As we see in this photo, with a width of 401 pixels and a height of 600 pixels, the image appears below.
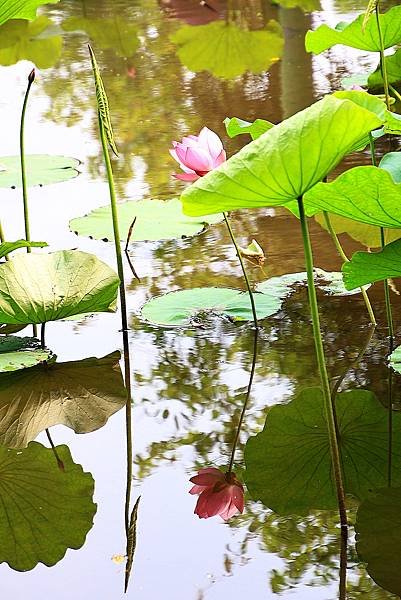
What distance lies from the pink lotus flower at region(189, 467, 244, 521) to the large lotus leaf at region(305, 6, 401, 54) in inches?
A: 51.1

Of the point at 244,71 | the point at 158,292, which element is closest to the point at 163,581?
the point at 158,292

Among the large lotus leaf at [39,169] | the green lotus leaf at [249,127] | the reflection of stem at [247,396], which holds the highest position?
the green lotus leaf at [249,127]

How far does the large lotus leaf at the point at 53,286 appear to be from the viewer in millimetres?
1938

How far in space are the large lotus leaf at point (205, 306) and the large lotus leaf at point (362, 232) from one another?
0.38 meters

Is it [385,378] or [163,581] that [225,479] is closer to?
[163,581]

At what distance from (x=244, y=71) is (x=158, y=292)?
2592 mm

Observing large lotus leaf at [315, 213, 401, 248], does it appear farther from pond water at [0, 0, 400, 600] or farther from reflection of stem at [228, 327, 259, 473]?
reflection of stem at [228, 327, 259, 473]

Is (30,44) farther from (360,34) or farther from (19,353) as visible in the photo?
(19,353)

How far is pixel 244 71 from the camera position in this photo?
475 cm

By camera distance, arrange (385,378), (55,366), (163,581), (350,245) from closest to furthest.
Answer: (163,581), (385,378), (55,366), (350,245)

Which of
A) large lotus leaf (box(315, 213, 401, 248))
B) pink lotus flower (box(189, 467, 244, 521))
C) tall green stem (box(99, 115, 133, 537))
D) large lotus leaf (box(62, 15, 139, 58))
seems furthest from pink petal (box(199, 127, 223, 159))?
large lotus leaf (box(62, 15, 139, 58))

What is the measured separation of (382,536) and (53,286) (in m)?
0.85

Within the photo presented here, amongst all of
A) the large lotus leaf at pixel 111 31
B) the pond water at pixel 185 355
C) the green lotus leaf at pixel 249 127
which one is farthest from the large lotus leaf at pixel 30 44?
the green lotus leaf at pixel 249 127

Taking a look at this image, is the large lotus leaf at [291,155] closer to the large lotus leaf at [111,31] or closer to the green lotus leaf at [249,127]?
the green lotus leaf at [249,127]
